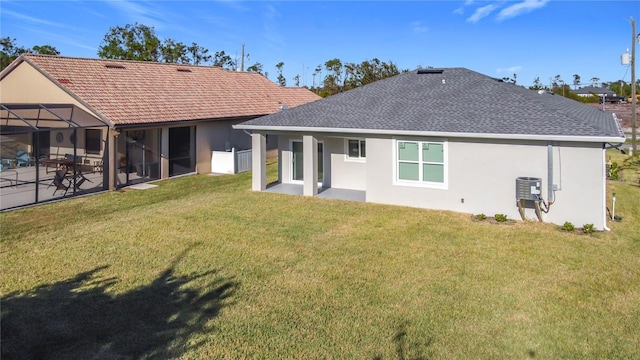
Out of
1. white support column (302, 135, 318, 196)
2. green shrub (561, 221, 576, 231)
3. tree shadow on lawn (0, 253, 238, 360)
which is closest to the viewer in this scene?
tree shadow on lawn (0, 253, 238, 360)

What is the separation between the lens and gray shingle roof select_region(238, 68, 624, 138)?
12953mm

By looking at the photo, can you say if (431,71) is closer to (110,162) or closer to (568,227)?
(568,227)

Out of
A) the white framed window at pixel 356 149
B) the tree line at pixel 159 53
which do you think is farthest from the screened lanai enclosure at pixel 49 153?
the tree line at pixel 159 53

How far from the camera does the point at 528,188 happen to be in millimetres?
12242

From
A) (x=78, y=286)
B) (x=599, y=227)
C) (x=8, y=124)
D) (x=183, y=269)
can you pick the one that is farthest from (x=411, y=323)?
(x=8, y=124)

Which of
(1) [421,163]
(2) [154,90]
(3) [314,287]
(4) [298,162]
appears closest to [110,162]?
(2) [154,90]

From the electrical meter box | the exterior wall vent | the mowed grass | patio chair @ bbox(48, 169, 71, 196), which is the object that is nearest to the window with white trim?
the mowed grass

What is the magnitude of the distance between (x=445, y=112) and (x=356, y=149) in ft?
12.4

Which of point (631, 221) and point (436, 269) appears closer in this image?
point (436, 269)

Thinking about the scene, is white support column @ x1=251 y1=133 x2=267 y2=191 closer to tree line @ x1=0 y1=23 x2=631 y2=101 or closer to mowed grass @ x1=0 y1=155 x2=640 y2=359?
mowed grass @ x1=0 y1=155 x2=640 y2=359

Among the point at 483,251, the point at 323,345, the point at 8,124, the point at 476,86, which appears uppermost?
the point at 476,86

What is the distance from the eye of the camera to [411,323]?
21.8 feet

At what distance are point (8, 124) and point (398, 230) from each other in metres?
14.0

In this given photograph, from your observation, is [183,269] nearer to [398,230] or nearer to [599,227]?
[398,230]
